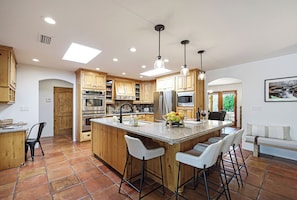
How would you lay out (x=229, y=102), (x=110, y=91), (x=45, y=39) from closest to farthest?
(x=45, y=39)
(x=110, y=91)
(x=229, y=102)

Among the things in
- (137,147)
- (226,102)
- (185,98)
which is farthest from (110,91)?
(226,102)

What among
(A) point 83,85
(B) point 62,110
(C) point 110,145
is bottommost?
(C) point 110,145

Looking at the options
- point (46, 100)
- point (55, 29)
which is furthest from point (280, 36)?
point (46, 100)

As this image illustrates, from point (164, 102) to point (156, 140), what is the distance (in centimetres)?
307

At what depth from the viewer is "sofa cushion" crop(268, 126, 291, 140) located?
3.27m

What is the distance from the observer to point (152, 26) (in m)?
2.08

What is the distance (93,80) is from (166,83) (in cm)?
269

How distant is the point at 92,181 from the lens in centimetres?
237

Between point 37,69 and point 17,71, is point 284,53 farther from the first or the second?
point 17,71

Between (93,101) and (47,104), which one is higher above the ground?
(93,101)

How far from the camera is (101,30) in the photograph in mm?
2213

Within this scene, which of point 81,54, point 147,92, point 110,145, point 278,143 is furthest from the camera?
point 147,92

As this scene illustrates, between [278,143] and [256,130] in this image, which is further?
[256,130]

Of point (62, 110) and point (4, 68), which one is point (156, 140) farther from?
point (62, 110)
